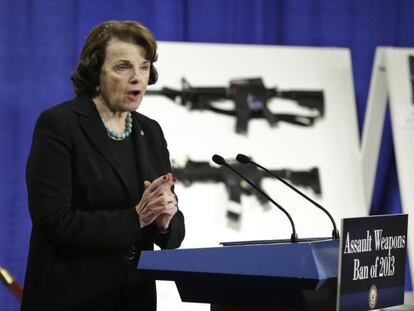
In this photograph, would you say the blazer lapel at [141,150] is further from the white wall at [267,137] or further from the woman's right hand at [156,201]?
the white wall at [267,137]

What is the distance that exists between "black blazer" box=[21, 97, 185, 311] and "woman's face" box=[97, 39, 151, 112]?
80 mm

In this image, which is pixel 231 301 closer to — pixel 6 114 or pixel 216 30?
pixel 6 114

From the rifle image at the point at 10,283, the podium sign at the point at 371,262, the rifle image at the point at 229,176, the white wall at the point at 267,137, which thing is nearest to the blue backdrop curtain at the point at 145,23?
the rifle image at the point at 10,283

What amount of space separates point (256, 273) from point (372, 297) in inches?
10.3

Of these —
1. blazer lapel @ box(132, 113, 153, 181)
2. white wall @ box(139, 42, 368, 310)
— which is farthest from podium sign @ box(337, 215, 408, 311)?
white wall @ box(139, 42, 368, 310)

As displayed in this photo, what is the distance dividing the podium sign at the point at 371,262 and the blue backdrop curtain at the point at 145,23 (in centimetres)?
270

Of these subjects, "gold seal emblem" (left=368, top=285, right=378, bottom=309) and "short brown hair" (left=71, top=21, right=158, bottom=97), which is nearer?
"gold seal emblem" (left=368, top=285, right=378, bottom=309)

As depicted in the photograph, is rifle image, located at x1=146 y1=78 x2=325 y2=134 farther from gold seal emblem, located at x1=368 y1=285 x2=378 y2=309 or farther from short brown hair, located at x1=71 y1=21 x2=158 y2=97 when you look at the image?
gold seal emblem, located at x1=368 y1=285 x2=378 y2=309

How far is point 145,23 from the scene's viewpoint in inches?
170

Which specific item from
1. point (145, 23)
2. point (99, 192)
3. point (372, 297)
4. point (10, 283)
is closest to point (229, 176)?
point (145, 23)

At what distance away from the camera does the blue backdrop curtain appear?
13.4ft

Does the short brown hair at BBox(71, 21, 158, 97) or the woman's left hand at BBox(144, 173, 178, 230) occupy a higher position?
the short brown hair at BBox(71, 21, 158, 97)

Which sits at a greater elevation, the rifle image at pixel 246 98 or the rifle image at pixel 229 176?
the rifle image at pixel 246 98

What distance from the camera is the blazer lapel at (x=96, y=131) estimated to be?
6.44ft
